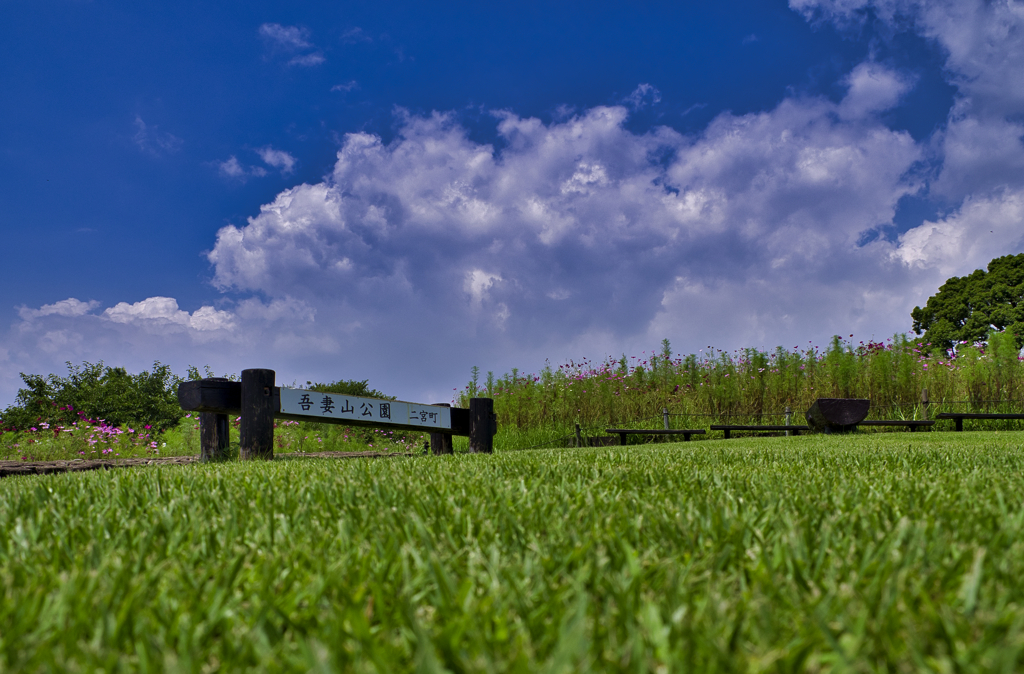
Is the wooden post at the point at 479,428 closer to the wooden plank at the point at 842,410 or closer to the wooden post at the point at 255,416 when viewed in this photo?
the wooden post at the point at 255,416

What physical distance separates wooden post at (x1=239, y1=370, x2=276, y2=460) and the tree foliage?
1076cm

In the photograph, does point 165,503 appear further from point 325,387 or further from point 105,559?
point 325,387

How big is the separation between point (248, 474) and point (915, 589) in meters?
3.47

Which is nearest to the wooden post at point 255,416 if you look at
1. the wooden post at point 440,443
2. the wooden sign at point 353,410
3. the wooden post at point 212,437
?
the wooden sign at point 353,410

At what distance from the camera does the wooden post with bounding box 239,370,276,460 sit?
6582 millimetres

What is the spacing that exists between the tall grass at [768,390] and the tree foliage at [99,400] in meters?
9.51

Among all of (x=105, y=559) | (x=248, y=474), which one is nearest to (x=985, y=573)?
(x=105, y=559)

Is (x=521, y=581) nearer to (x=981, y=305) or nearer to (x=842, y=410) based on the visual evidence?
(x=842, y=410)

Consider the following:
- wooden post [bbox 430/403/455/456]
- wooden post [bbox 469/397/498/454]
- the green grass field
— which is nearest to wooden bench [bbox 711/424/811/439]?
wooden post [bbox 469/397/498/454]

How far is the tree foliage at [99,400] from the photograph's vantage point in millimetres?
15555

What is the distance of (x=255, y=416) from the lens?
6598 millimetres

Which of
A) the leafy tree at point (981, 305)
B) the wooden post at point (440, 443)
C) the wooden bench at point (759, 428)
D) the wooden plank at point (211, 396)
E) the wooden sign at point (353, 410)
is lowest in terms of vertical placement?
the wooden bench at point (759, 428)

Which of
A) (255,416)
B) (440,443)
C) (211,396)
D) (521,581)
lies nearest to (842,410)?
(440,443)

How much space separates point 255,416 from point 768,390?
477 inches
